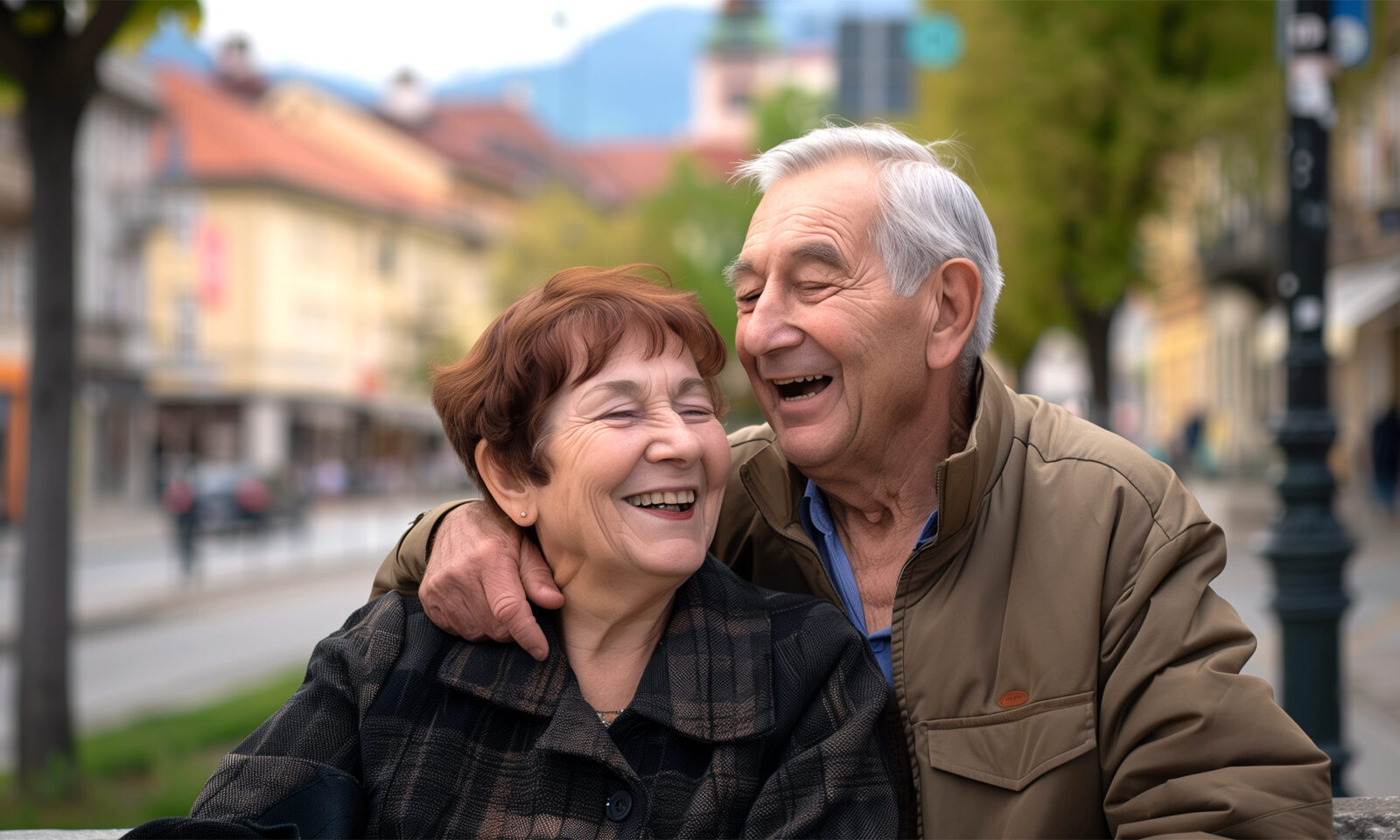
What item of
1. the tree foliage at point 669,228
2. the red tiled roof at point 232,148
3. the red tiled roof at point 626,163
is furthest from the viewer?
the red tiled roof at point 626,163

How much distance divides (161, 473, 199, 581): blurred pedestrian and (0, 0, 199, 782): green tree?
14025 mm

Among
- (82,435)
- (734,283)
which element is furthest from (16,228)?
(734,283)

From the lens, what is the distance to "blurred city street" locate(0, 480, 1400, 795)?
29.4 ft

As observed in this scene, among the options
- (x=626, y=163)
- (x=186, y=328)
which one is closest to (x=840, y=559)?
(x=186, y=328)

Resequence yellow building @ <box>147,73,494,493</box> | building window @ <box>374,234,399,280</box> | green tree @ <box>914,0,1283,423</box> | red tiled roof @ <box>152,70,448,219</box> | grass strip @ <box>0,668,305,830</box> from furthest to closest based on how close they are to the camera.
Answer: building window @ <box>374,234,399,280</box>, red tiled roof @ <box>152,70,448,219</box>, yellow building @ <box>147,73,494,493</box>, green tree @ <box>914,0,1283,423</box>, grass strip @ <box>0,668,305,830</box>

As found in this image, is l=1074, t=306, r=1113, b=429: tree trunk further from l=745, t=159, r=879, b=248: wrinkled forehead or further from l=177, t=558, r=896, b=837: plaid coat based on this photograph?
l=177, t=558, r=896, b=837: plaid coat

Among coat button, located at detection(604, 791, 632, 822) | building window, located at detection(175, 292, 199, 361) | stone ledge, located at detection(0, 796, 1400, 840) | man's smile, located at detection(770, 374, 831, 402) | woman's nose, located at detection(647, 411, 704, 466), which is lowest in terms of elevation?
stone ledge, located at detection(0, 796, 1400, 840)

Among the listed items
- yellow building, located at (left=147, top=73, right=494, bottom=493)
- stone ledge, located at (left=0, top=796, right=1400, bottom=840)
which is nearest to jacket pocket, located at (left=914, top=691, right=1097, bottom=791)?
stone ledge, located at (left=0, top=796, right=1400, bottom=840)

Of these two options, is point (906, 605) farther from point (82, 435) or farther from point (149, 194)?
point (149, 194)

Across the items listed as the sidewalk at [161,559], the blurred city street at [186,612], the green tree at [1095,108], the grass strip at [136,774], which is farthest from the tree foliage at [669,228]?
the grass strip at [136,774]

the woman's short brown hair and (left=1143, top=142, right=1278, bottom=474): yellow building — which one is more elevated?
(left=1143, top=142, right=1278, bottom=474): yellow building

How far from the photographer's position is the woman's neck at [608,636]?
2592 mm

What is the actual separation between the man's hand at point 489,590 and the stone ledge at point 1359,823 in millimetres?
714

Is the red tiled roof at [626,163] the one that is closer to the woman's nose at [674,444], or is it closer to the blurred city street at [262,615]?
the blurred city street at [262,615]
